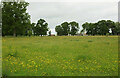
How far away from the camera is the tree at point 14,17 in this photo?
133ft

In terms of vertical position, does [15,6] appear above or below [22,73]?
above

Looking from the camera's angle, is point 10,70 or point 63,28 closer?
point 10,70

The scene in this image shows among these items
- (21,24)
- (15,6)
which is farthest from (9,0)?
(21,24)

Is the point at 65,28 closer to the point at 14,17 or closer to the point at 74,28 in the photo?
the point at 74,28

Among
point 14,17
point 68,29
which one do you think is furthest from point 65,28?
point 14,17

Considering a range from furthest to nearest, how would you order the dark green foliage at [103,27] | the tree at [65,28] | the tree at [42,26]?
the tree at [65,28], the dark green foliage at [103,27], the tree at [42,26]

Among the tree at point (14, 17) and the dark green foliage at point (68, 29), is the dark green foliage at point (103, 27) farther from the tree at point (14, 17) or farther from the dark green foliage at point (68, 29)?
the tree at point (14, 17)

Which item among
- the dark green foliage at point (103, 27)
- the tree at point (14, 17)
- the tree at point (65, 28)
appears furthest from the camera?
the tree at point (65, 28)

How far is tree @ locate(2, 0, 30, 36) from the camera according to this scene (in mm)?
40531

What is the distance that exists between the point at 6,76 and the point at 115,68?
564cm

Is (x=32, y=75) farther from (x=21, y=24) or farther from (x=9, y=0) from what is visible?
(x=9, y=0)

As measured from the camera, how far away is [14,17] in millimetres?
41781

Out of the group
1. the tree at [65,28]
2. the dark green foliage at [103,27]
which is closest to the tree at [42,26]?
the tree at [65,28]

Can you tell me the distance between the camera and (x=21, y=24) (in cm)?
4234
